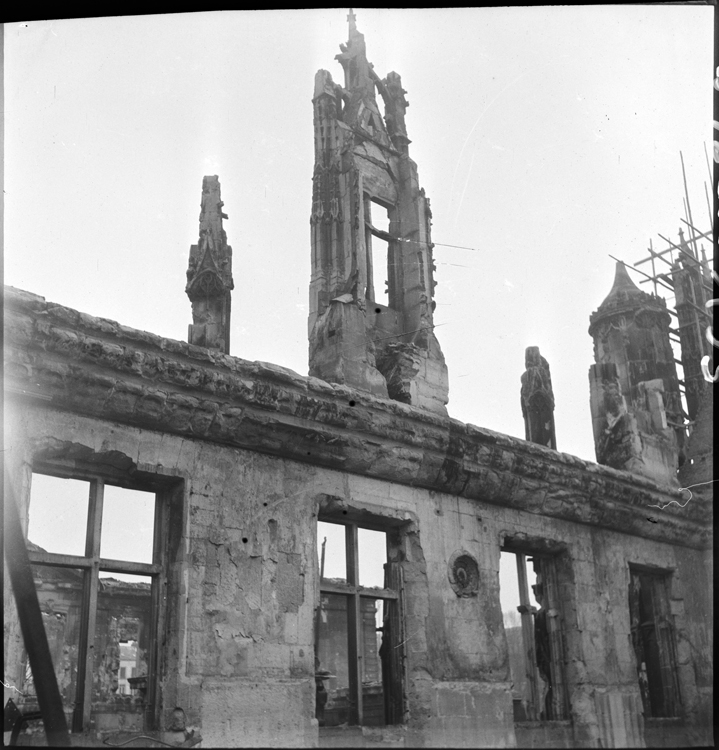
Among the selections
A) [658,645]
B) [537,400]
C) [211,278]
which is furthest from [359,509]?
[658,645]

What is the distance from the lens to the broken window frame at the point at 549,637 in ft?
32.2

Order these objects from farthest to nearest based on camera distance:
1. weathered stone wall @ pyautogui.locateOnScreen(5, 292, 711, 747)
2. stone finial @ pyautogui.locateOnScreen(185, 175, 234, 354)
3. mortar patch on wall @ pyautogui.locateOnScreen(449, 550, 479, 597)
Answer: mortar patch on wall @ pyautogui.locateOnScreen(449, 550, 479, 597)
stone finial @ pyautogui.locateOnScreen(185, 175, 234, 354)
weathered stone wall @ pyautogui.locateOnScreen(5, 292, 711, 747)

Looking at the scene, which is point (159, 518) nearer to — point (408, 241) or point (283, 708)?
point (283, 708)

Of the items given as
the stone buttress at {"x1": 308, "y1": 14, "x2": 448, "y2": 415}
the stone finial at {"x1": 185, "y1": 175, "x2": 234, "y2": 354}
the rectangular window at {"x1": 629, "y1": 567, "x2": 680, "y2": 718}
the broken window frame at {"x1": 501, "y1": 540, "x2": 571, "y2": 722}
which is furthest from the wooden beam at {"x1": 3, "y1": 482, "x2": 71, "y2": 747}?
the rectangular window at {"x1": 629, "y1": 567, "x2": 680, "y2": 718}

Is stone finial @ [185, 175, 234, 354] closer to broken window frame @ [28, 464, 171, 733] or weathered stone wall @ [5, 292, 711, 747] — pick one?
weathered stone wall @ [5, 292, 711, 747]

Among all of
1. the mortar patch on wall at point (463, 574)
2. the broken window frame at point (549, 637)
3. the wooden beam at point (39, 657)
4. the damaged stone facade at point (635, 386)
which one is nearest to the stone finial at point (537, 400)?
the damaged stone facade at point (635, 386)

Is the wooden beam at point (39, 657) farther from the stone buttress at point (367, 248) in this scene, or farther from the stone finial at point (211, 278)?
the stone buttress at point (367, 248)

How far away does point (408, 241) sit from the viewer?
413 inches

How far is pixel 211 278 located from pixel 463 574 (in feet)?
11.7

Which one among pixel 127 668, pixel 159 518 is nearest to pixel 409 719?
pixel 159 518

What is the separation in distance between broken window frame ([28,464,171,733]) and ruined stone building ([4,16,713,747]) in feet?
0.06

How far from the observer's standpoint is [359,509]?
8281 mm

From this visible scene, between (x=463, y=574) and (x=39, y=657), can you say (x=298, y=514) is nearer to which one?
(x=463, y=574)

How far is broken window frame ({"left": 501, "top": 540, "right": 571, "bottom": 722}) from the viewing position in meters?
9.82
